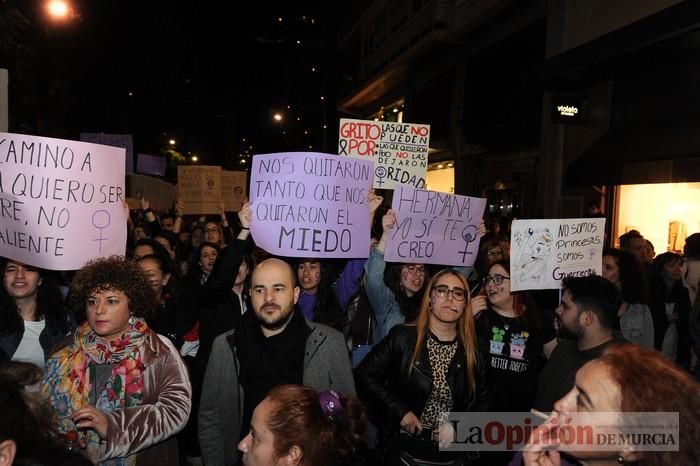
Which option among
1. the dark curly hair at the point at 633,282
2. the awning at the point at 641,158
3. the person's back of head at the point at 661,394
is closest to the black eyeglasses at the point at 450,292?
the person's back of head at the point at 661,394

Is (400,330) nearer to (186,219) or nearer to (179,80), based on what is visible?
(186,219)

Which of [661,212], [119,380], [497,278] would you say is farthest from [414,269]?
[661,212]

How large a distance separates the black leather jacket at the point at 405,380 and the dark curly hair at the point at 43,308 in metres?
2.05

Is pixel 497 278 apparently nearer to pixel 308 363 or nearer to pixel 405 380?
pixel 405 380

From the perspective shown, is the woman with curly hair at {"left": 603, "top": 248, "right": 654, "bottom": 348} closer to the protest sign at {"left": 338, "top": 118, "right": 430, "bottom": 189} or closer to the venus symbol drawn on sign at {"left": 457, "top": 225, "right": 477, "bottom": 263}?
the venus symbol drawn on sign at {"left": 457, "top": 225, "right": 477, "bottom": 263}

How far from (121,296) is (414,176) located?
11.6ft

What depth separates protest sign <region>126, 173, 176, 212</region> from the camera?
11891 millimetres

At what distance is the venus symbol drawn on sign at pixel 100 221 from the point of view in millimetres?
3924

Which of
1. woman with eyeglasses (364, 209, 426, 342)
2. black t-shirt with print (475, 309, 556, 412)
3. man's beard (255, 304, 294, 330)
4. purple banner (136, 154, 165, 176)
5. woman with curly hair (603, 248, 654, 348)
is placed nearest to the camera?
man's beard (255, 304, 294, 330)

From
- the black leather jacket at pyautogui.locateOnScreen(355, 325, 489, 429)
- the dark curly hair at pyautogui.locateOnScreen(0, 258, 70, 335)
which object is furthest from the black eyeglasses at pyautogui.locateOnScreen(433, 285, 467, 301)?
the dark curly hair at pyautogui.locateOnScreen(0, 258, 70, 335)

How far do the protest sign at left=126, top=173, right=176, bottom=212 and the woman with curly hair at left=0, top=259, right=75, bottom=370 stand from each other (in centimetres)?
716

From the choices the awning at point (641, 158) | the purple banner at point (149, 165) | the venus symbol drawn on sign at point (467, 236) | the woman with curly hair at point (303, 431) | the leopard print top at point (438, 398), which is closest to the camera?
the woman with curly hair at point (303, 431)

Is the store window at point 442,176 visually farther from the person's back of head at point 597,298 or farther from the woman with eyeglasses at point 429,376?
the woman with eyeglasses at point 429,376

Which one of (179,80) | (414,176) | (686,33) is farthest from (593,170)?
(179,80)
